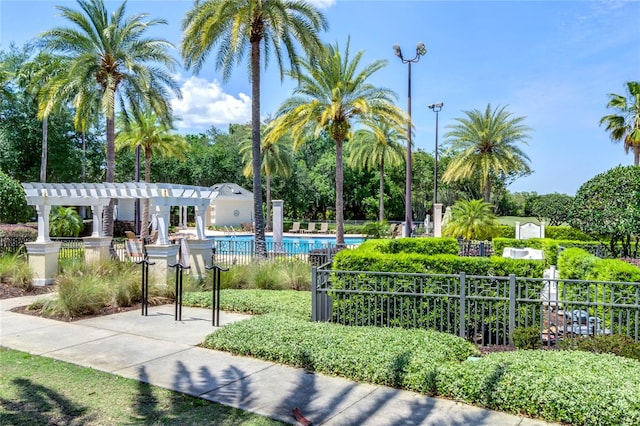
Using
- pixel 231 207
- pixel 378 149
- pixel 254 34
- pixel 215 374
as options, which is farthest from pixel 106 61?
pixel 231 207

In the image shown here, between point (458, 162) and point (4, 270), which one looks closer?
point (4, 270)

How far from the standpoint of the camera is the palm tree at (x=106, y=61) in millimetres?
18266

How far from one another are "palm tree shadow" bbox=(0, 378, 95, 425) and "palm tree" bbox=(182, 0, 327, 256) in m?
11.1

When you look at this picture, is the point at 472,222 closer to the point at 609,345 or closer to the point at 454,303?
the point at 454,303

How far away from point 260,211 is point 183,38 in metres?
7.13

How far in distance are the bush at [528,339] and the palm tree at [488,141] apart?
Result: 76.9 feet

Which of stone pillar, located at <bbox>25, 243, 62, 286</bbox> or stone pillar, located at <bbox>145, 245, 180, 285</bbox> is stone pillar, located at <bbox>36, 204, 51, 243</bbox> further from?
stone pillar, located at <bbox>145, 245, 180, 285</bbox>

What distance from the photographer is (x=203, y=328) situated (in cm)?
807

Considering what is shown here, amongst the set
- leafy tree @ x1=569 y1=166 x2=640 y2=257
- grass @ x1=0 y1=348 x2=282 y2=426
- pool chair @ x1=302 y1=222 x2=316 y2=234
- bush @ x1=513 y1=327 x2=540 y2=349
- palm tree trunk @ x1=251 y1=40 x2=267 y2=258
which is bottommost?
grass @ x1=0 y1=348 x2=282 y2=426

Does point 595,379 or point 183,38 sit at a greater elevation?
point 183,38

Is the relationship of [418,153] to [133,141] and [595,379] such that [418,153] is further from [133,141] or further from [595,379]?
[595,379]

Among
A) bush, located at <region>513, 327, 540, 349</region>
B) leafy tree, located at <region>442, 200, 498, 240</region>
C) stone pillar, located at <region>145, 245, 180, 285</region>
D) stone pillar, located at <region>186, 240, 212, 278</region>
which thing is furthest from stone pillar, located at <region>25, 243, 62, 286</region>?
leafy tree, located at <region>442, 200, 498, 240</region>

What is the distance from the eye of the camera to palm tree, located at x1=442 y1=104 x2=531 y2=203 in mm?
29203

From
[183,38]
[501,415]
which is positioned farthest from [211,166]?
[501,415]
